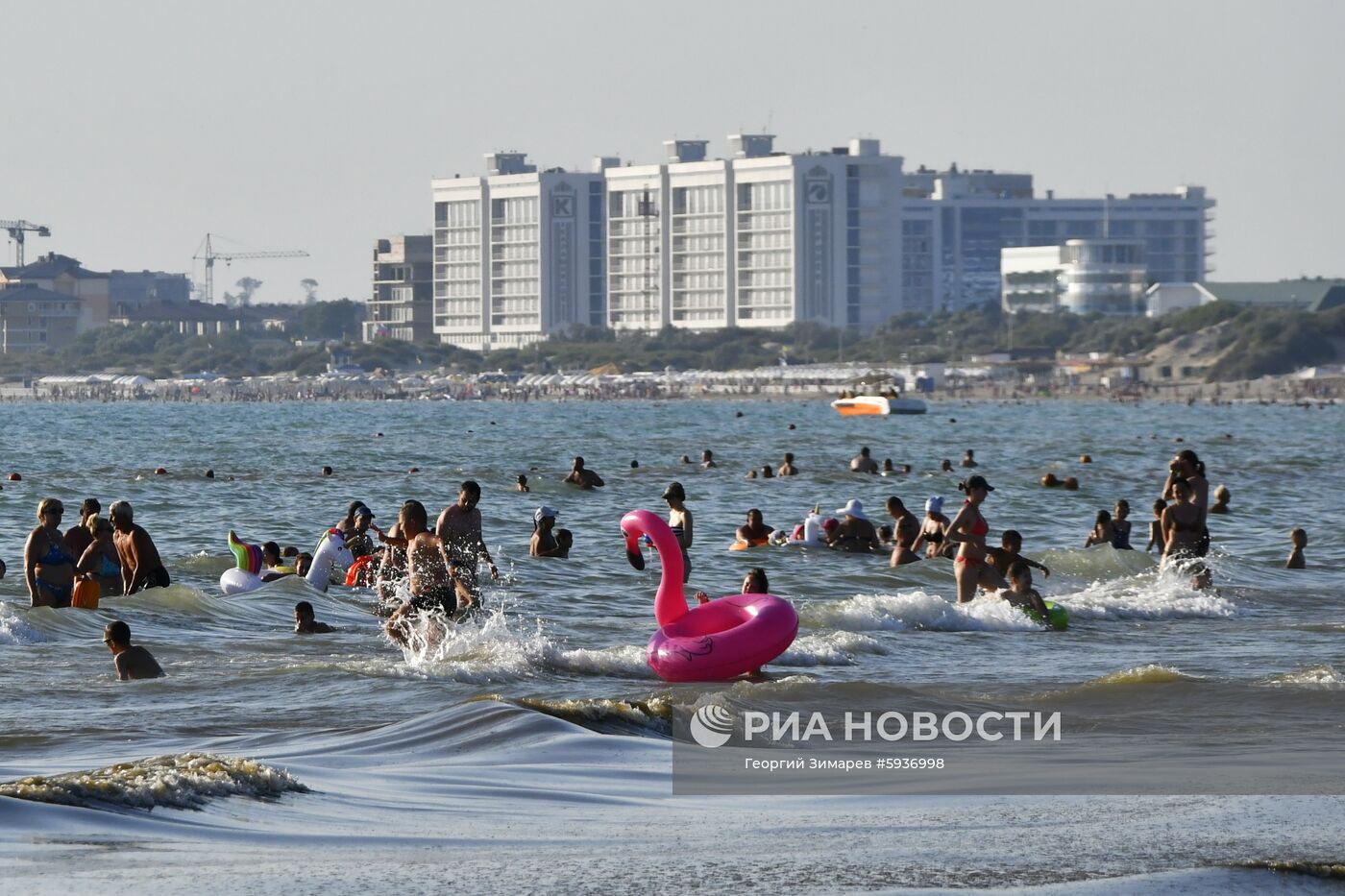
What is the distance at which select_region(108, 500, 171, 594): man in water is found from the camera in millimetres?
17531

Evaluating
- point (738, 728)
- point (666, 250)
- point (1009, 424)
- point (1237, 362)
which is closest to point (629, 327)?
point (666, 250)

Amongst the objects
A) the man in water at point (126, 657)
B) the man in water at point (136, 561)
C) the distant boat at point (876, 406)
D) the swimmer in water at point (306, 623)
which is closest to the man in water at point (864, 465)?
the man in water at point (136, 561)

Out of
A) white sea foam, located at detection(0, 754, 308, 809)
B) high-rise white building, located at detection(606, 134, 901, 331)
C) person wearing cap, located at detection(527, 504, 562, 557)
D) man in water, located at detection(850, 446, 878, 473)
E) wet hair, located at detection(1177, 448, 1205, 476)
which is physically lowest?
man in water, located at detection(850, 446, 878, 473)

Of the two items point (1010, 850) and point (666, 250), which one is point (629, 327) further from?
point (1010, 850)

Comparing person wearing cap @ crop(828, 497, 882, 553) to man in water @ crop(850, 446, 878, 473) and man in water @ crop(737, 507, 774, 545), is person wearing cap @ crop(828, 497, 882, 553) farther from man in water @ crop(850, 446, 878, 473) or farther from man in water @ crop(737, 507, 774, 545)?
man in water @ crop(850, 446, 878, 473)

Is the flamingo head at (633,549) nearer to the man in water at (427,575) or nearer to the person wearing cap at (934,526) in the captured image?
the man in water at (427,575)

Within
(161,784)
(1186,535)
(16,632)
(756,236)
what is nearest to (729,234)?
(756,236)

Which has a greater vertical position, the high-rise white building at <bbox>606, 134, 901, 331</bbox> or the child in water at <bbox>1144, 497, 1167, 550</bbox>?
the high-rise white building at <bbox>606, 134, 901, 331</bbox>

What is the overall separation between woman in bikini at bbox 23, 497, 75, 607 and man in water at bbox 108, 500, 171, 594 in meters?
0.52

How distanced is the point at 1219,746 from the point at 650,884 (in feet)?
15.8

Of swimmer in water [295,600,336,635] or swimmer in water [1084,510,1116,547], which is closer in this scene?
swimmer in water [295,600,336,635]

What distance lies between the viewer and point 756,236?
18650 centimetres

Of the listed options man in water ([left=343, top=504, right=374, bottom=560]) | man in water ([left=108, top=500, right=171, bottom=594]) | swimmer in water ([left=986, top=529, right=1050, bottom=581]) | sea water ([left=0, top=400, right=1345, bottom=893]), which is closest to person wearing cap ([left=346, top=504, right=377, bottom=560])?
man in water ([left=343, top=504, right=374, bottom=560])

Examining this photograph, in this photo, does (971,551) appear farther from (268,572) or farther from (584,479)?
(584,479)
